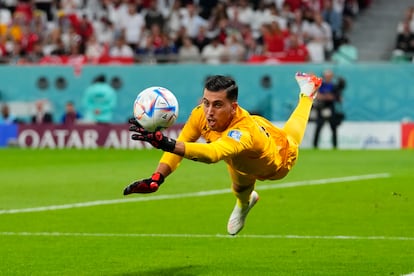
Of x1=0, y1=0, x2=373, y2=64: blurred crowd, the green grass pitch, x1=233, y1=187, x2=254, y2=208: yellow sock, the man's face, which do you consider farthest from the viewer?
x1=0, y1=0, x2=373, y2=64: blurred crowd

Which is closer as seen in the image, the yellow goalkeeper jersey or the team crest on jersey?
the yellow goalkeeper jersey

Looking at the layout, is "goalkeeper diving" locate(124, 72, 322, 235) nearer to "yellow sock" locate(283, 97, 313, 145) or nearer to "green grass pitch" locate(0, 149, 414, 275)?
"yellow sock" locate(283, 97, 313, 145)

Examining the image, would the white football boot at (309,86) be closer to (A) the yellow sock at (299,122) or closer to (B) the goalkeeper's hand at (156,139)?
(A) the yellow sock at (299,122)

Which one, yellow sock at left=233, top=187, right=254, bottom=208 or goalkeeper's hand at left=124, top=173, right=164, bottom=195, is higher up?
goalkeeper's hand at left=124, top=173, right=164, bottom=195

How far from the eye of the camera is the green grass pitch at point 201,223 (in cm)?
1087

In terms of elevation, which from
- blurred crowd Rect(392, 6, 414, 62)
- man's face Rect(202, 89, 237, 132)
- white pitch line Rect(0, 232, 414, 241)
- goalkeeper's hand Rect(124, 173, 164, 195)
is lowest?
blurred crowd Rect(392, 6, 414, 62)

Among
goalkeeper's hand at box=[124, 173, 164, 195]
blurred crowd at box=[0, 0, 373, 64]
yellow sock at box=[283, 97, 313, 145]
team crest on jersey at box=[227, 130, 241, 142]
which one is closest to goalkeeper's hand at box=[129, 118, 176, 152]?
goalkeeper's hand at box=[124, 173, 164, 195]

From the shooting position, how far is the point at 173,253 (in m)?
11.7

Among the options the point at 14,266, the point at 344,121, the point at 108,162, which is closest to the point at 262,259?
the point at 14,266

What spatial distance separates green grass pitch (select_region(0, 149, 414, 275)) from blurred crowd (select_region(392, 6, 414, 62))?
23.2 feet

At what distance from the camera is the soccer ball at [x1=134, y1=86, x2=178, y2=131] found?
9.66 metres

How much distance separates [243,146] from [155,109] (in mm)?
888

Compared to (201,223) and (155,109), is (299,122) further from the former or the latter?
(155,109)

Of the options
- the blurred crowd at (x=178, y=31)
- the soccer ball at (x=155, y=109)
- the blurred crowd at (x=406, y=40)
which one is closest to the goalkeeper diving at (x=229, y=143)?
the soccer ball at (x=155, y=109)
